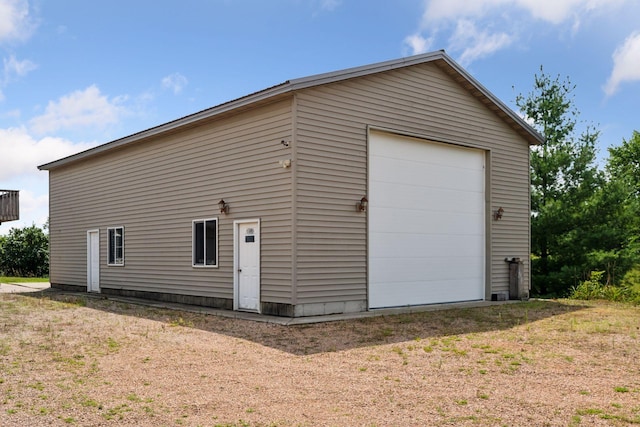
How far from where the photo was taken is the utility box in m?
15.8

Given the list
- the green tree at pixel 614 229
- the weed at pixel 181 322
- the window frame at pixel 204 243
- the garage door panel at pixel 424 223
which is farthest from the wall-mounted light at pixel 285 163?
the green tree at pixel 614 229

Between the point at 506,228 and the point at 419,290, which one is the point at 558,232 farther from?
the point at 419,290

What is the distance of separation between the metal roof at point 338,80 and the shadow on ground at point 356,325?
4.31 m

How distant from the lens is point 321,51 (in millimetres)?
13383

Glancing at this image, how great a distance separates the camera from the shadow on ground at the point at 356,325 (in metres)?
9.20

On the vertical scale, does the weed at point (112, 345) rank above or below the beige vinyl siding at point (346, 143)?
below

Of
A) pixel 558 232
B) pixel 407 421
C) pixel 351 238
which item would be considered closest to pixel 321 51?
pixel 351 238

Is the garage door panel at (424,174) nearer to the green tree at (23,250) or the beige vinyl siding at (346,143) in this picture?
the beige vinyl siding at (346,143)

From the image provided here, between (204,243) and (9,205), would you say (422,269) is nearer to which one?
(204,243)

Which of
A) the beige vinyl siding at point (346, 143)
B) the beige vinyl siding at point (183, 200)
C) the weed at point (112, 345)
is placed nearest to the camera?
the weed at point (112, 345)

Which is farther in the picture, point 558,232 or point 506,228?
point 558,232

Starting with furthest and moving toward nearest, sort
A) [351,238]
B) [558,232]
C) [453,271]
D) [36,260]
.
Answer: [36,260] → [558,232] → [453,271] → [351,238]

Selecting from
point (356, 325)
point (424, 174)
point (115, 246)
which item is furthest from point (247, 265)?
point (115, 246)

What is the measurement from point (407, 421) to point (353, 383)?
4.66 ft
